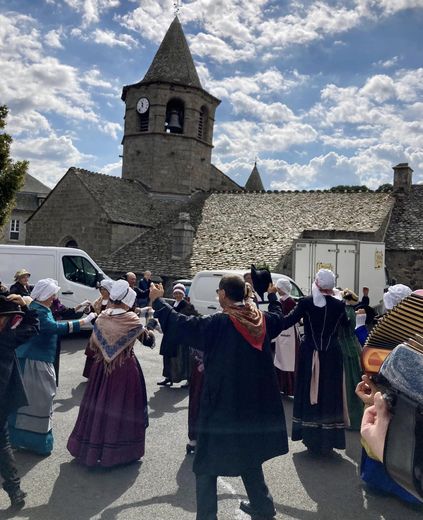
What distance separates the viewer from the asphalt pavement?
392cm

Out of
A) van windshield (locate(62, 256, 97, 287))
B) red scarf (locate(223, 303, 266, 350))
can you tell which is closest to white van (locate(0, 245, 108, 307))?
van windshield (locate(62, 256, 97, 287))

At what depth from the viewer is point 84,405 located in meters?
4.77

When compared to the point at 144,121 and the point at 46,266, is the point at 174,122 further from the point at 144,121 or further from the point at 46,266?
the point at 46,266

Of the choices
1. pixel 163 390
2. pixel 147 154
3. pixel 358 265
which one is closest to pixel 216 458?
pixel 163 390

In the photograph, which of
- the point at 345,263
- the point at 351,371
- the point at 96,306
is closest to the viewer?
the point at 351,371

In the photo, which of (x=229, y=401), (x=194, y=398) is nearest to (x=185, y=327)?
(x=229, y=401)

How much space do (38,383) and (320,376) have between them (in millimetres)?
3072

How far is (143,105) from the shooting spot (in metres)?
31.3

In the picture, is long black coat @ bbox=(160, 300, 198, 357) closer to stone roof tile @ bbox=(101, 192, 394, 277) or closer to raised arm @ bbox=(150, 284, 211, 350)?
raised arm @ bbox=(150, 284, 211, 350)

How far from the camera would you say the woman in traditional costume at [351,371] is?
6035 millimetres

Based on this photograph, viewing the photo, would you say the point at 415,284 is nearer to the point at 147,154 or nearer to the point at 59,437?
the point at 147,154

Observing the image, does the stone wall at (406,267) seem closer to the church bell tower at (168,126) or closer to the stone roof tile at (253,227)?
the stone roof tile at (253,227)

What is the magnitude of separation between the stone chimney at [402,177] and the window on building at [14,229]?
3431 centimetres

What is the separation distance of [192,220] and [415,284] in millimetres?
12504
